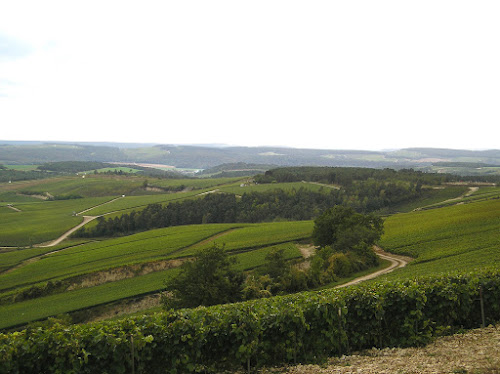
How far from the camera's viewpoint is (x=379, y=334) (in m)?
15.3

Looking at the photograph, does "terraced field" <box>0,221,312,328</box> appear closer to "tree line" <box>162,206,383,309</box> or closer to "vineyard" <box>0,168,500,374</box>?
"vineyard" <box>0,168,500,374</box>

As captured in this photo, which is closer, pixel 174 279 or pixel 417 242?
pixel 174 279

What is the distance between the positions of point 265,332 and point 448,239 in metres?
48.6

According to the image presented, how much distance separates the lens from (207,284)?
112 ft

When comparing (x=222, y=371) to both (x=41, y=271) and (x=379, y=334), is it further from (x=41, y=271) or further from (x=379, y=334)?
(x=41, y=271)

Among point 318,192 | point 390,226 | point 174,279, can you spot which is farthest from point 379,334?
point 318,192

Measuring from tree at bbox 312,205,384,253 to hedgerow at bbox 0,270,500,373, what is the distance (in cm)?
3233

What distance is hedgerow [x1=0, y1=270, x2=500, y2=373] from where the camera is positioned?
1285cm

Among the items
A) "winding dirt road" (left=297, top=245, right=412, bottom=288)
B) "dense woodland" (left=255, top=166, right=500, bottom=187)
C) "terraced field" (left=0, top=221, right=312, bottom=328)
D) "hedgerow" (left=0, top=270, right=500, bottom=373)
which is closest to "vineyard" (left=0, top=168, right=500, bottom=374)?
"hedgerow" (left=0, top=270, right=500, bottom=373)

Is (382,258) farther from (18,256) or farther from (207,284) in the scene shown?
(18,256)

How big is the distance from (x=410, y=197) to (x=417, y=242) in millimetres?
72999

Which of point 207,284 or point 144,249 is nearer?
point 207,284

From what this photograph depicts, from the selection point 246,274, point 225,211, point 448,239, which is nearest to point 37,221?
point 225,211

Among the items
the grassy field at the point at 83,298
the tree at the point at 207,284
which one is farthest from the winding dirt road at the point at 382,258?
the tree at the point at 207,284
